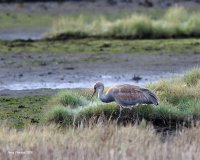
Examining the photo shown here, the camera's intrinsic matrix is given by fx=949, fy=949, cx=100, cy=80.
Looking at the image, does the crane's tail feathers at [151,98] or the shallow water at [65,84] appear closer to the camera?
the crane's tail feathers at [151,98]

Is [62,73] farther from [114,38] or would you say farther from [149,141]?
[149,141]

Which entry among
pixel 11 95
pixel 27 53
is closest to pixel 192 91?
pixel 11 95

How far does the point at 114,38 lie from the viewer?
29641mm

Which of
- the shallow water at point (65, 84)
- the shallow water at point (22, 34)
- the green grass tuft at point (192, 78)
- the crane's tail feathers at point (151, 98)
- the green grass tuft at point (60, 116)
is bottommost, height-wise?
the shallow water at point (65, 84)

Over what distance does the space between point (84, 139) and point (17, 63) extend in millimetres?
11827

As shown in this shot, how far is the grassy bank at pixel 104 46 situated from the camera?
26094 mm

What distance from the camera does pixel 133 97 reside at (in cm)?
1445

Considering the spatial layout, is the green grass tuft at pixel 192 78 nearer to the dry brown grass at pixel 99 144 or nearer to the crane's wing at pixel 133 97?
the crane's wing at pixel 133 97

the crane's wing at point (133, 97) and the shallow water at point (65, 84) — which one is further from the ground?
the crane's wing at point (133, 97)

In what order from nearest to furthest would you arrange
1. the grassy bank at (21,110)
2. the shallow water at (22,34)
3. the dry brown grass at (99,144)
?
1. the dry brown grass at (99,144)
2. the grassy bank at (21,110)
3. the shallow water at (22,34)

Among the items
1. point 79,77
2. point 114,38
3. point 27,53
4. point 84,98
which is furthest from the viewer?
point 114,38

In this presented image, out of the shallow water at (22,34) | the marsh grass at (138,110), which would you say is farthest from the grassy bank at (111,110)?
the shallow water at (22,34)

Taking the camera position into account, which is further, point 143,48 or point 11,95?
point 143,48

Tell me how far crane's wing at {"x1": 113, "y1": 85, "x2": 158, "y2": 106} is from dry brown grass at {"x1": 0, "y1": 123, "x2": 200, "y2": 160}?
1089 mm
